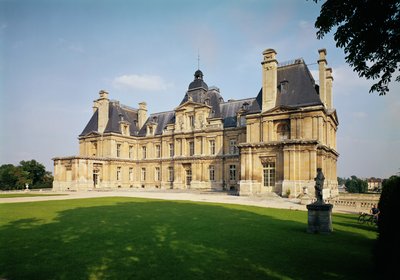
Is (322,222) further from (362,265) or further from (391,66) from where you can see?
(391,66)

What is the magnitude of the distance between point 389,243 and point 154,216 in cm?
993

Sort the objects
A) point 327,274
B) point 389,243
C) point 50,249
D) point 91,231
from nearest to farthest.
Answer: point 389,243 → point 327,274 → point 50,249 → point 91,231

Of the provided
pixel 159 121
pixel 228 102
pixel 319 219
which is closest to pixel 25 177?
pixel 159 121

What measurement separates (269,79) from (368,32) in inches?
999

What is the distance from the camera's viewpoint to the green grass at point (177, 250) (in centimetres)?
588

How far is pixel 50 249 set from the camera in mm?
7328

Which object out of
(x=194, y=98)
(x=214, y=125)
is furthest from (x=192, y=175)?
(x=194, y=98)

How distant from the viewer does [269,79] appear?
3119 centimetres

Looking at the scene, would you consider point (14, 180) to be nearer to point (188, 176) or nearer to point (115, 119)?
point (115, 119)

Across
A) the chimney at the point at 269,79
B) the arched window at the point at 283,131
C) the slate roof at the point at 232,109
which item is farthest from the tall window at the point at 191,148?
the arched window at the point at 283,131

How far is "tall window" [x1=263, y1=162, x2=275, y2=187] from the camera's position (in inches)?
1157

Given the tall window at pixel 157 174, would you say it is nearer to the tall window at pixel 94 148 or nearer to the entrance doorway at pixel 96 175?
the entrance doorway at pixel 96 175

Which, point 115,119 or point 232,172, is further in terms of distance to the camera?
point 115,119

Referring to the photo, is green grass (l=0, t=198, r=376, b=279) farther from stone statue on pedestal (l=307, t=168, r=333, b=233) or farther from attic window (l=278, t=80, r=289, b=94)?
attic window (l=278, t=80, r=289, b=94)
